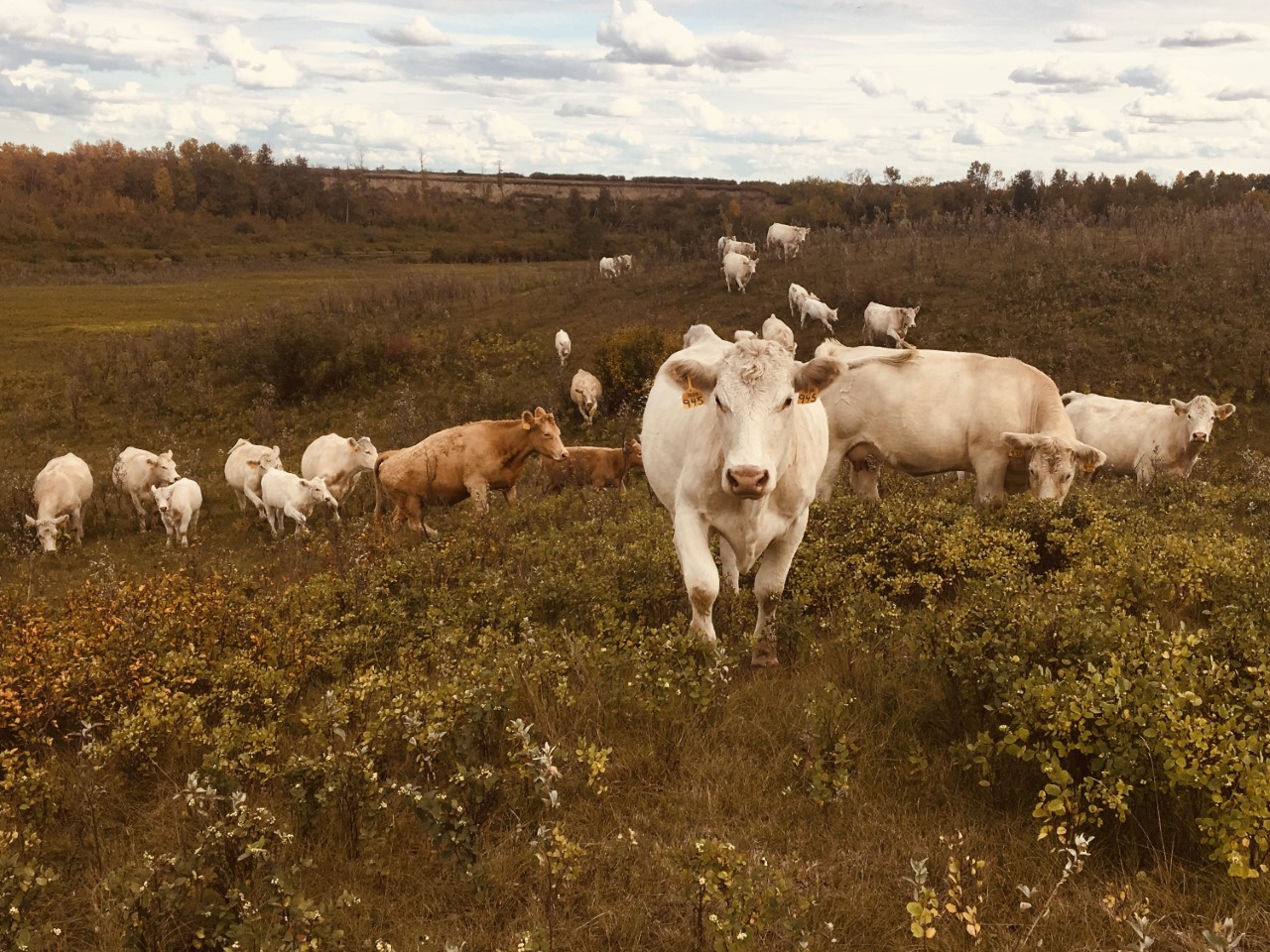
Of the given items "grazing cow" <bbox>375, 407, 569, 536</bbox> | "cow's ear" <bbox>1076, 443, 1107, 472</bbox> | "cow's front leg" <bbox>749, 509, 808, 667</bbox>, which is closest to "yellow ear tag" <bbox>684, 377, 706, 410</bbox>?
"cow's front leg" <bbox>749, 509, 808, 667</bbox>

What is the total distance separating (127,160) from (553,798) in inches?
5259

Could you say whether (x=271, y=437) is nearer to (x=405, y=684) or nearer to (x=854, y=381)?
(x=854, y=381)

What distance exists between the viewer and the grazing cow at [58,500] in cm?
1606

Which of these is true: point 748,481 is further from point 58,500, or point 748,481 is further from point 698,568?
point 58,500

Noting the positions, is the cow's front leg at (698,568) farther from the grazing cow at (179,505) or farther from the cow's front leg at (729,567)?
the grazing cow at (179,505)

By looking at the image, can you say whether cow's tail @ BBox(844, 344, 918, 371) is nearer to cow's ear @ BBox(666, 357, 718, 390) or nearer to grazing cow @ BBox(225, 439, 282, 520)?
cow's ear @ BBox(666, 357, 718, 390)

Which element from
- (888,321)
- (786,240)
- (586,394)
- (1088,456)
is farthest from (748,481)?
(786,240)

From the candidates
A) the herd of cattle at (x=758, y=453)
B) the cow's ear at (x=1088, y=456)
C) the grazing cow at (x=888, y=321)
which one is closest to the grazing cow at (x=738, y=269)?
the grazing cow at (x=888, y=321)

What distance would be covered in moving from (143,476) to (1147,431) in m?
19.1

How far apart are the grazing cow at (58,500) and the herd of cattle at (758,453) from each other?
35 millimetres

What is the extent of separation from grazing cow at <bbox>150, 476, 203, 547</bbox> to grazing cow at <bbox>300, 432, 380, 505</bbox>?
2.07 metres

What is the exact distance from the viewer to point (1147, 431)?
14766mm

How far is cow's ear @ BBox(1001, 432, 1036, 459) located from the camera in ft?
32.9

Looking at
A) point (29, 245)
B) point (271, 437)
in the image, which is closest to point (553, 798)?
point (271, 437)
